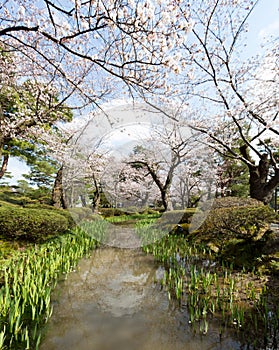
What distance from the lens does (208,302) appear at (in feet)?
9.00

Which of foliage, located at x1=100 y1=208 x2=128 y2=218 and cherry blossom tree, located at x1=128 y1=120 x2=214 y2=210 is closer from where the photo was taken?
cherry blossom tree, located at x1=128 y1=120 x2=214 y2=210

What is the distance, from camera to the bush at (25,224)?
16.9 ft

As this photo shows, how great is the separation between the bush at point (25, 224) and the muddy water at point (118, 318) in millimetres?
2135

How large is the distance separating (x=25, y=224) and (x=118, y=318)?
3.87 m

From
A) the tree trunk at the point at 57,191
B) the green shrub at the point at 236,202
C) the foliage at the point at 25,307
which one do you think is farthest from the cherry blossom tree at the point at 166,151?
the foliage at the point at 25,307

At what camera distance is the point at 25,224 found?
532cm

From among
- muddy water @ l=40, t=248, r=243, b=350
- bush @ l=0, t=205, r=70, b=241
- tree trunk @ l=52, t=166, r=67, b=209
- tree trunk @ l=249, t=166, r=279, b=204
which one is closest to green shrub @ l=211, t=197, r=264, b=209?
tree trunk @ l=249, t=166, r=279, b=204

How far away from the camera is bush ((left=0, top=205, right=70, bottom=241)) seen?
16.9 feet

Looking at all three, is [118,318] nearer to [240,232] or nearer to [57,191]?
[240,232]

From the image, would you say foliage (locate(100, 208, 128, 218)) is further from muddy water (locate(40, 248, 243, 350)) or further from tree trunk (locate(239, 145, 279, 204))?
muddy water (locate(40, 248, 243, 350))

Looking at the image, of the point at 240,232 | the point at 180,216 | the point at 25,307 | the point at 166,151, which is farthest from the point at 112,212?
the point at 25,307

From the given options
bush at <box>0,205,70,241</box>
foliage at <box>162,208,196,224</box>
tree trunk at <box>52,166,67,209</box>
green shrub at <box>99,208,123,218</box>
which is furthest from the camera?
green shrub at <box>99,208,123,218</box>

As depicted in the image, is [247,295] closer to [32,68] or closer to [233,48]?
[233,48]

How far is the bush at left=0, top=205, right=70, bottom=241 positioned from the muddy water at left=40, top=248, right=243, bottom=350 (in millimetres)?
2135
